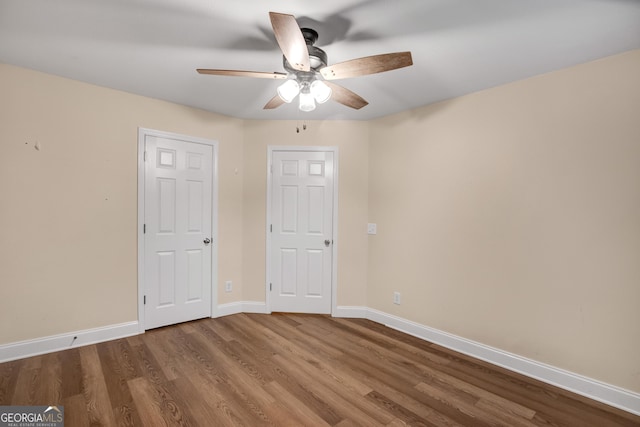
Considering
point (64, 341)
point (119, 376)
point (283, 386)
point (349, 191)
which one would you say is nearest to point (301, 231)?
point (349, 191)

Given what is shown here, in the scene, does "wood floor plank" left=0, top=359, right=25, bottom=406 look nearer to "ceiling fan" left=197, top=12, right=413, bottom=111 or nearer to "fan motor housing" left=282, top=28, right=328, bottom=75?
"ceiling fan" left=197, top=12, right=413, bottom=111

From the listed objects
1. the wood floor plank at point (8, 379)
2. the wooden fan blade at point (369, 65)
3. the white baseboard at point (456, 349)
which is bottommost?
the wood floor plank at point (8, 379)

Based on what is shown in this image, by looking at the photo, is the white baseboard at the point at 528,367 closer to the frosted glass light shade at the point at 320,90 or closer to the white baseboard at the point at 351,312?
the white baseboard at the point at 351,312

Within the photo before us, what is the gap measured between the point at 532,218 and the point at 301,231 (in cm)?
232

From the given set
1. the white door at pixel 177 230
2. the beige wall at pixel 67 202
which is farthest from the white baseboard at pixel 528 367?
the beige wall at pixel 67 202

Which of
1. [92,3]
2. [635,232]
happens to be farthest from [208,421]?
[635,232]

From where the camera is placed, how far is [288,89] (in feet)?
5.98

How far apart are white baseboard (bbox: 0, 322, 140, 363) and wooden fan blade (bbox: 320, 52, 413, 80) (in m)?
3.02

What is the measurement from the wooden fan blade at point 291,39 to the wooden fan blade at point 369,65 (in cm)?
18

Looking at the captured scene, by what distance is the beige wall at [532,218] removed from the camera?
191 centimetres

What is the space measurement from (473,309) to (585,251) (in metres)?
0.97

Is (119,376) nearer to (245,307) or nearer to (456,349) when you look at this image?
(245,307)

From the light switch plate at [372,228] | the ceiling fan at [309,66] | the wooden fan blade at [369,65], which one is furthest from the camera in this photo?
the light switch plate at [372,228]

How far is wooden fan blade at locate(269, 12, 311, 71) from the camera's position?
49.6 inches
